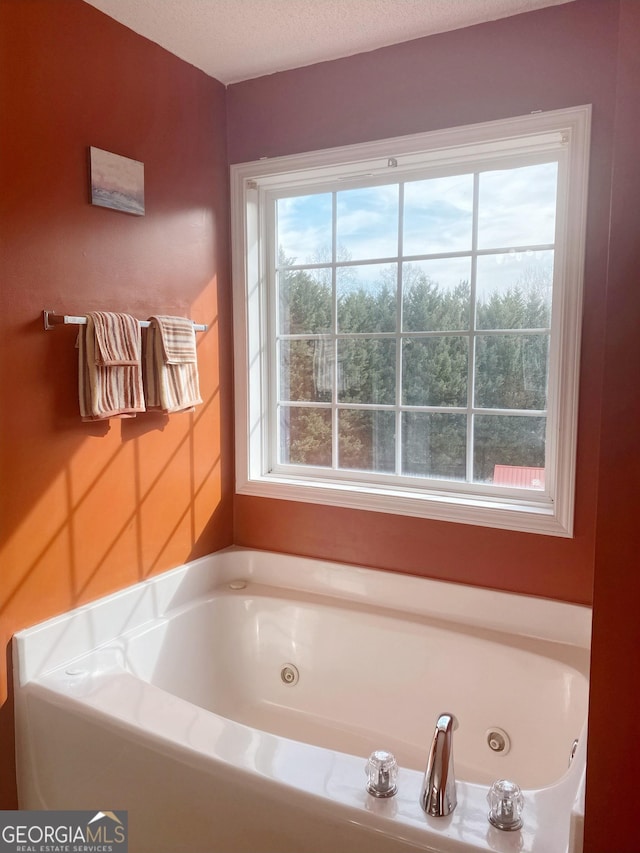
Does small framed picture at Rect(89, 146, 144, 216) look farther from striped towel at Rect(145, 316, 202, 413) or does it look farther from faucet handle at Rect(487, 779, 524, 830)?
faucet handle at Rect(487, 779, 524, 830)

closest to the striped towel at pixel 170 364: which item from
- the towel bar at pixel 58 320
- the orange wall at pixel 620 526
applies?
the towel bar at pixel 58 320

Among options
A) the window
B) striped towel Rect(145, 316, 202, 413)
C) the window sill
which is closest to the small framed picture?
striped towel Rect(145, 316, 202, 413)

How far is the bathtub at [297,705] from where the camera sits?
129 cm

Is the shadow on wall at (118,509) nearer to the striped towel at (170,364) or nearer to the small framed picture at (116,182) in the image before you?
the striped towel at (170,364)

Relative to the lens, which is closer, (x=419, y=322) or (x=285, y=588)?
(x=419, y=322)

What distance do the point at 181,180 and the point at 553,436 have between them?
1580 mm

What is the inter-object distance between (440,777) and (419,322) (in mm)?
1548

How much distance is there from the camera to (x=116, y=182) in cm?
199

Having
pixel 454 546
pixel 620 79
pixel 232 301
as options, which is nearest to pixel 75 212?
pixel 232 301

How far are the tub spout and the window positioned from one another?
100 centimetres

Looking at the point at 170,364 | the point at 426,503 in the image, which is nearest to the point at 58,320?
the point at 170,364

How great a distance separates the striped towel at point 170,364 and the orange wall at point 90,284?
10 cm

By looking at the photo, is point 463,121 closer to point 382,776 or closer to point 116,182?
point 116,182

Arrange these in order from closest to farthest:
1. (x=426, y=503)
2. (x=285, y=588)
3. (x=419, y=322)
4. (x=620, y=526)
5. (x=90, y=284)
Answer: (x=620, y=526), (x=90, y=284), (x=426, y=503), (x=419, y=322), (x=285, y=588)
